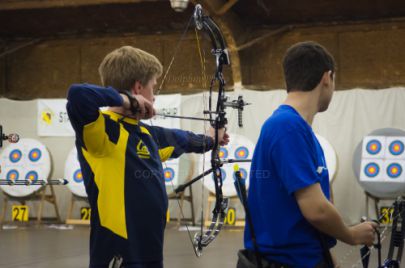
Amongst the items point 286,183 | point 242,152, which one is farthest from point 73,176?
point 286,183

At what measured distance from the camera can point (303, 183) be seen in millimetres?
1670

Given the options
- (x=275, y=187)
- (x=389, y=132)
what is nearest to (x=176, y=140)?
(x=275, y=187)

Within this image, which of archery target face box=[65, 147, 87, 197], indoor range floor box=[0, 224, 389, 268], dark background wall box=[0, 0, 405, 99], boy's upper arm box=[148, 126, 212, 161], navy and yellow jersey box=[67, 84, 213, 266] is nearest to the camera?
navy and yellow jersey box=[67, 84, 213, 266]

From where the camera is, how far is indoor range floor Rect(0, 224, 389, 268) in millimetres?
5362

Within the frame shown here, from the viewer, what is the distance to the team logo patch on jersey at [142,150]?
2.23 meters

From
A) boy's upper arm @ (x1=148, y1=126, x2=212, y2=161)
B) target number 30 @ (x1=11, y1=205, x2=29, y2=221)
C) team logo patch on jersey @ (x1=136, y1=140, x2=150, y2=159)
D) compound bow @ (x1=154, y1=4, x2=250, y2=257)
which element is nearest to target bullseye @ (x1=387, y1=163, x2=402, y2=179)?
target number 30 @ (x1=11, y1=205, x2=29, y2=221)

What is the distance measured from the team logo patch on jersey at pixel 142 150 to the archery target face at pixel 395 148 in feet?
20.5

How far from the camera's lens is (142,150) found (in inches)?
88.5

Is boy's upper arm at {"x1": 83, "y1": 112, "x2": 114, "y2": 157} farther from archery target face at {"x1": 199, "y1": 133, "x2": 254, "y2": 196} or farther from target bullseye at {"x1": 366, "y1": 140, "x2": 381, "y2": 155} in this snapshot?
target bullseye at {"x1": 366, "y1": 140, "x2": 381, "y2": 155}

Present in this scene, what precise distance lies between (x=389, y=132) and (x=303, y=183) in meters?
6.68

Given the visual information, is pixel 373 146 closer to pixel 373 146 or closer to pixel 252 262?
pixel 373 146

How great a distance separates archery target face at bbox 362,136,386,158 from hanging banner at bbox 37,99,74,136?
3542 millimetres

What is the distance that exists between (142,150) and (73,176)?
6869 millimetres

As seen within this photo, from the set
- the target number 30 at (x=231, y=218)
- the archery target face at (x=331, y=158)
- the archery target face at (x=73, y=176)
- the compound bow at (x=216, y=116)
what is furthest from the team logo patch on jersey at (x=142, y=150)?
the archery target face at (x=73, y=176)
